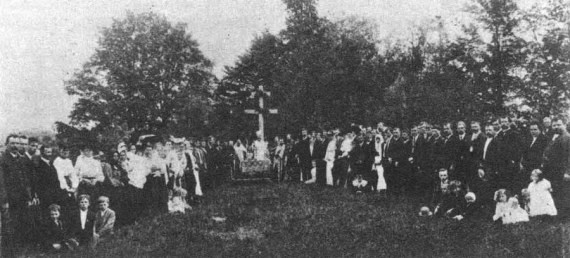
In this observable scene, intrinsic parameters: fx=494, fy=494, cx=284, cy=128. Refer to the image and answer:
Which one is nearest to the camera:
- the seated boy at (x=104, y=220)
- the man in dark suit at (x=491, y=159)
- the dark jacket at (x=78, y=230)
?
the dark jacket at (x=78, y=230)

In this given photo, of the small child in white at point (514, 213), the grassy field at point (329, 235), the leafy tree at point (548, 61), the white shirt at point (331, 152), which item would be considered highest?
the leafy tree at point (548, 61)

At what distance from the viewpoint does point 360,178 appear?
1181cm

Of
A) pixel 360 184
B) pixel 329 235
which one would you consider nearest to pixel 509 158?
pixel 329 235

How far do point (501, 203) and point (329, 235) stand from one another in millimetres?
2617

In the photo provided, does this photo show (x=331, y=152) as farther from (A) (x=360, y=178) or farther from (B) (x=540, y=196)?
(B) (x=540, y=196)

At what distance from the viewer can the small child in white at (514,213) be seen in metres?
7.05

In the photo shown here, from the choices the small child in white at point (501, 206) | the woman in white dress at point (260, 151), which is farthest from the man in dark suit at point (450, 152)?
the woman in white dress at point (260, 151)

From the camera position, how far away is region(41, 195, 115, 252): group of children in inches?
245

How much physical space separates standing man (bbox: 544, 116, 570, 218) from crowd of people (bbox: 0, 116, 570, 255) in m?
0.01

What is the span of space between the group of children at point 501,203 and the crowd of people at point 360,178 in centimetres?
1

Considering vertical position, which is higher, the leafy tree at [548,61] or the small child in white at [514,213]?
the leafy tree at [548,61]

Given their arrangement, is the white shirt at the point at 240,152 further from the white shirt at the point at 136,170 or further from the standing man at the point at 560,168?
the standing man at the point at 560,168

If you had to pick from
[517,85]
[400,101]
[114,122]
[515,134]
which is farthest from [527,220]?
[114,122]

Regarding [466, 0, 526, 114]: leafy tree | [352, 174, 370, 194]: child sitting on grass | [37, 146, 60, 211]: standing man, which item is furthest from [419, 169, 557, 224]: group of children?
[466, 0, 526, 114]: leafy tree
